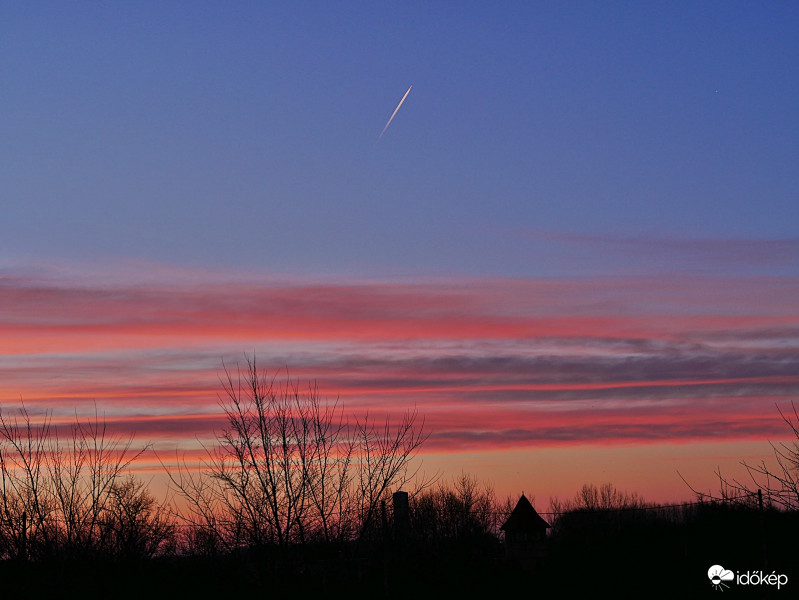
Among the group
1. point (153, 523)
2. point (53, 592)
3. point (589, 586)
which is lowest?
point (589, 586)

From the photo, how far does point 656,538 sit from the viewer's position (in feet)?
→ 134

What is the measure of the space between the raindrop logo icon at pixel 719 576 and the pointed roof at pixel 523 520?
1379 inches

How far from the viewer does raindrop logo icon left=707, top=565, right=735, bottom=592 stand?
24.4 m

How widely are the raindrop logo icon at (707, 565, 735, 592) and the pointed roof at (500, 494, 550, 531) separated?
3502cm

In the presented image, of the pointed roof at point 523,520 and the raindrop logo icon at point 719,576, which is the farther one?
the pointed roof at point 523,520

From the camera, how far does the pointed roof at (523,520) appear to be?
5984cm

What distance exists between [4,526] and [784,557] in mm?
19323

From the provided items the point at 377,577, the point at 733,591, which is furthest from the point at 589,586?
the point at 377,577

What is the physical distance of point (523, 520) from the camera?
6009 cm

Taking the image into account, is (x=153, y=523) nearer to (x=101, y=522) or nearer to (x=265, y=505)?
(x=101, y=522)

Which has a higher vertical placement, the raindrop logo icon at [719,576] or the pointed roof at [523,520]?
the pointed roof at [523,520]

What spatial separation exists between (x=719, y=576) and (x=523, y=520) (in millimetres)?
36252

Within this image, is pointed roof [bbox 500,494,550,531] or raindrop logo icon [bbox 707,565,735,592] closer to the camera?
raindrop logo icon [bbox 707,565,735,592]

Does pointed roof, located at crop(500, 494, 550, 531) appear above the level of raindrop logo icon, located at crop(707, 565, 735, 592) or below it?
above
